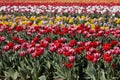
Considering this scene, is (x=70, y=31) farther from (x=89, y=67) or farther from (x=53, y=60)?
(x=89, y=67)

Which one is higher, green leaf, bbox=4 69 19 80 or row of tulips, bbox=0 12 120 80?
row of tulips, bbox=0 12 120 80

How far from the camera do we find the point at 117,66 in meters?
5.45

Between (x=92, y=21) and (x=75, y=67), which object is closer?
(x=75, y=67)

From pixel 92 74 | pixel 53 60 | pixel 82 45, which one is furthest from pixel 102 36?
pixel 92 74

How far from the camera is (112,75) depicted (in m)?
5.22

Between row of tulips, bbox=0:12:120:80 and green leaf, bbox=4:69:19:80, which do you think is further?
green leaf, bbox=4:69:19:80

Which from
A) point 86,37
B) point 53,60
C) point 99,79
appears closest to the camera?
point 99,79

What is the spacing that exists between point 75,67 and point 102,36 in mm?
2267

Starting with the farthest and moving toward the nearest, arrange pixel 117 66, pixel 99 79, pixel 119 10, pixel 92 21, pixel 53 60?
pixel 119 10 < pixel 92 21 < pixel 53 60 < pixel 117 66 < pixel 99 79

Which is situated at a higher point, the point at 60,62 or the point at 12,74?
the point at 60,62

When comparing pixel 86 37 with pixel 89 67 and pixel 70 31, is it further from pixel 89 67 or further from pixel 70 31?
pixel 89 67

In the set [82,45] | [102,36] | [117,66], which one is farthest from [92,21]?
[117,66]

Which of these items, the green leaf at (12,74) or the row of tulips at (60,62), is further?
the green leaf at (12,74)

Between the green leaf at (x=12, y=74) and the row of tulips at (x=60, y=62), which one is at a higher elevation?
the row of tulips at (x=60, y=62)
